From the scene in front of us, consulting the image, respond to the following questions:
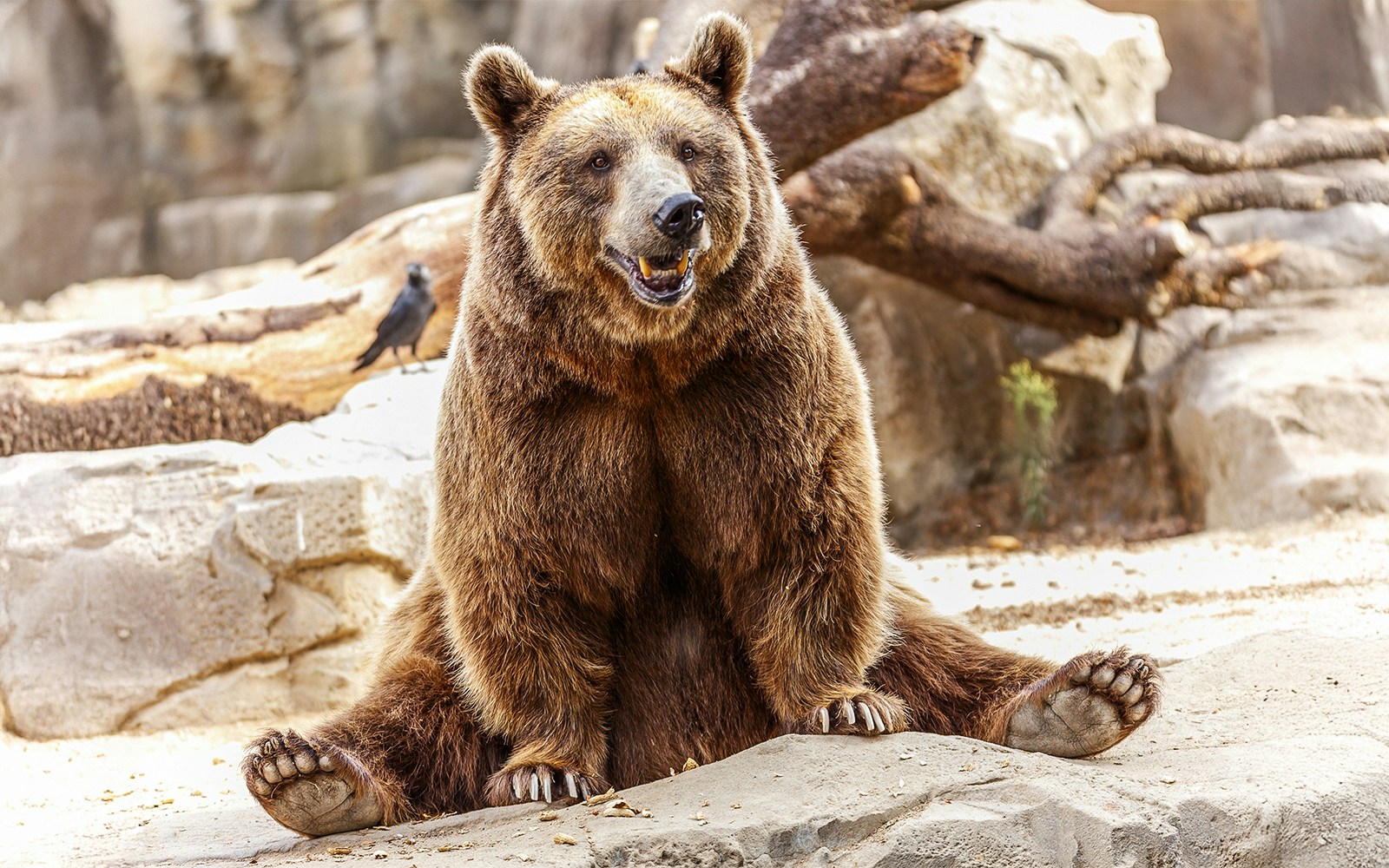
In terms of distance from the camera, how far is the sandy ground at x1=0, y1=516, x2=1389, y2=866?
10.5 ft

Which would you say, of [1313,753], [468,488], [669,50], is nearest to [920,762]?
[1313,753]

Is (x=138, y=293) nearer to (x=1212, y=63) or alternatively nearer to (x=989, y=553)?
(x=989, y=553)

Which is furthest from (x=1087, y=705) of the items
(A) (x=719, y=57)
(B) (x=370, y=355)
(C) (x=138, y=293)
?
(C) (x=138, y=293)

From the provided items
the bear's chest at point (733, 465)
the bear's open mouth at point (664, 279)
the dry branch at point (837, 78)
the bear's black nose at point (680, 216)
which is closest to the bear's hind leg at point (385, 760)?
the bear's chest at point (733, 465)

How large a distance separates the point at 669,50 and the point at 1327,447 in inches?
181

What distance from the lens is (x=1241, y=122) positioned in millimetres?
13703

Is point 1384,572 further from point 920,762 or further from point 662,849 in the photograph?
point 662,849

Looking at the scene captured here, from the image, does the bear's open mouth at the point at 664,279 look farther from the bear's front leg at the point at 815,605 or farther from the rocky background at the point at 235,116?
the rocky background at the point at 235,116

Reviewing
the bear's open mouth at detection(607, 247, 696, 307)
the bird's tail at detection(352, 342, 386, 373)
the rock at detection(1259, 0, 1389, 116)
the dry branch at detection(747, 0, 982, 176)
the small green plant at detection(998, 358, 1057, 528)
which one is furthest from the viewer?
the rock at detection(1259, 0, 1389, 116)

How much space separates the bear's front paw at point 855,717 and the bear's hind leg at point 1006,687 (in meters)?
0.22

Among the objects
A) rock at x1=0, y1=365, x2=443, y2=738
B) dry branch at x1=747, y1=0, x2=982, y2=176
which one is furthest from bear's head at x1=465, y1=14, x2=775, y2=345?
dry branch at x1=747, y1=0, x2=982, y2=176

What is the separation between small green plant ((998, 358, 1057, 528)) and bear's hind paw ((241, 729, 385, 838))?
6.37m

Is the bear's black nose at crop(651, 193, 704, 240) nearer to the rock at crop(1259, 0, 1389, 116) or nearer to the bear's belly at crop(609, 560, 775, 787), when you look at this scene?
the bear's belly at crop(609, 560, 775, 787)

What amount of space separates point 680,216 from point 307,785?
5.19ft
